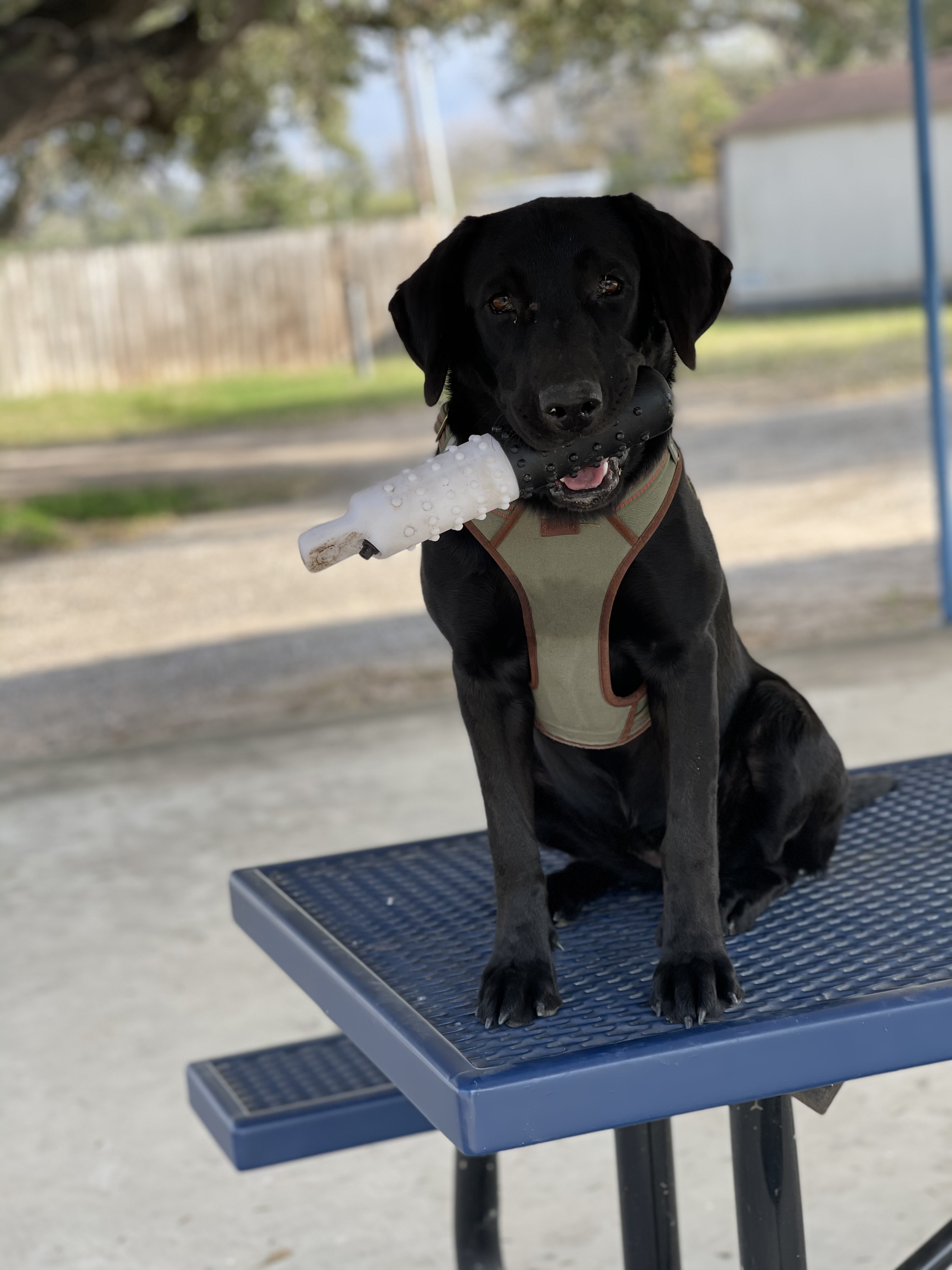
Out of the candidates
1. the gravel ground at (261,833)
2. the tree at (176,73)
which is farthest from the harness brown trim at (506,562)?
the tree at (176,73)

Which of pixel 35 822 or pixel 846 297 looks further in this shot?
pixel 846 297

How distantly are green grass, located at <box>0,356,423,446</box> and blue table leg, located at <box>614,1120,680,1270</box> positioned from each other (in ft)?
48.1

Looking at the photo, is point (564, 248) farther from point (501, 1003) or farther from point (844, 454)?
point (844, 454)

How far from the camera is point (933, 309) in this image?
580 cm

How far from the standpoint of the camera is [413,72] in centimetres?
3675

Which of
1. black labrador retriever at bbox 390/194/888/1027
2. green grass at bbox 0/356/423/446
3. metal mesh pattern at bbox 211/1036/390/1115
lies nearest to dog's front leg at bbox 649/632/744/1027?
black labrador retriever at bbox 390/194/888/1027

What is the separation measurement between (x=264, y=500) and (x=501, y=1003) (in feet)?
33.2

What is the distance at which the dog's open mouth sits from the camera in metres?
1.56

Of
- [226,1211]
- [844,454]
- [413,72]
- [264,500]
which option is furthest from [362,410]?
[413,72]

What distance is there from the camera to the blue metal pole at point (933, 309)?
5.48 m

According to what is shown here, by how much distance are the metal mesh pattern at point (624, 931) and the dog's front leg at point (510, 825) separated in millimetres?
52

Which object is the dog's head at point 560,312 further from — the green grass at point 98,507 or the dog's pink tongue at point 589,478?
the green grass at point 98,507

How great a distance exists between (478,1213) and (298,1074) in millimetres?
341

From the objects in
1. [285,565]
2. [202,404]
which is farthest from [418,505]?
[202,404]
